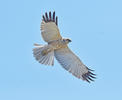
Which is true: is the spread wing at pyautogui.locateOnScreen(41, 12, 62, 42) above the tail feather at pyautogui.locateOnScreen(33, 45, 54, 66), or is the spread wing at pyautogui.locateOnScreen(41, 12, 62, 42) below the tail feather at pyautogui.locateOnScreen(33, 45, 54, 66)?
above

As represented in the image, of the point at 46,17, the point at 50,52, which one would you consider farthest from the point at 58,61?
the point at 46,17

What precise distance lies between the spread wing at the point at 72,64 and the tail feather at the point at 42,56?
472mm

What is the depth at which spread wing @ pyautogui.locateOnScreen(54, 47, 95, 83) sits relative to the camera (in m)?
20.4

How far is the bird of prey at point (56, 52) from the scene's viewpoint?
20094 millimetres

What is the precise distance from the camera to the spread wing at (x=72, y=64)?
66.9 feet

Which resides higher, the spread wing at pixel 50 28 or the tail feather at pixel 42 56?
the spread wing at pixel 50 28

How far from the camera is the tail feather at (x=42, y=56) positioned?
65.9ft

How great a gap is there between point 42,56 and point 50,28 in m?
1.24

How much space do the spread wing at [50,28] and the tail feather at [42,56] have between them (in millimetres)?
495

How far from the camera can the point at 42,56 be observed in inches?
802

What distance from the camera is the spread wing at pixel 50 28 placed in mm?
20016

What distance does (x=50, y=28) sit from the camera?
20.2 m

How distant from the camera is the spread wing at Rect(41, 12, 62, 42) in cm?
2002

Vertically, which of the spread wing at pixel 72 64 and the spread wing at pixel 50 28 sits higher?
the spread wing at pixel 50 28
